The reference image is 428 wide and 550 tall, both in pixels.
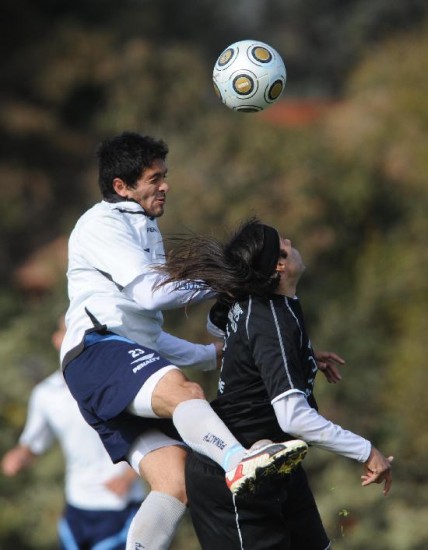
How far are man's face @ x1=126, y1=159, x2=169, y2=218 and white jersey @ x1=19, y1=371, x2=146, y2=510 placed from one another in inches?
109

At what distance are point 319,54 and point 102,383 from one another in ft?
78.5

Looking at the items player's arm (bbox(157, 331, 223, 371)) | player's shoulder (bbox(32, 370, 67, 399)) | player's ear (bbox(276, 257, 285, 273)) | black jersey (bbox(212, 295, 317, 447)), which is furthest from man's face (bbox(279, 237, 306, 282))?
player's shoulder (bbox(32, 370, 67, 399))

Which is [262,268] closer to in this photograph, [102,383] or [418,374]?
[102,383]

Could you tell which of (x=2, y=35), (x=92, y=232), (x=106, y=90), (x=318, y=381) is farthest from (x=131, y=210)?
(x=2, y=35)

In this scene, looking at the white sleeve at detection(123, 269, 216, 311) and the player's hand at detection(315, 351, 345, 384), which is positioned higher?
the white sleeve at detection(123, 269, 216, 311)

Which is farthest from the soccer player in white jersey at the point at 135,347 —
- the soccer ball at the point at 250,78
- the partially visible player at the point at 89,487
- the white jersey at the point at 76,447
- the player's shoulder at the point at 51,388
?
the player's shoulder at the point at 51,388

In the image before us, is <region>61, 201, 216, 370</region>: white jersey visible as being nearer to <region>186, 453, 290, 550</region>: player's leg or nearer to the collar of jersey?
the collar of jersey

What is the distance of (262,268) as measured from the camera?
184 inches

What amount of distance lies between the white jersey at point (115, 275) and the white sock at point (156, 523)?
2.36 ft

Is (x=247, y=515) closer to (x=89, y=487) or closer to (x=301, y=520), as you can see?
(x=301, y=520)

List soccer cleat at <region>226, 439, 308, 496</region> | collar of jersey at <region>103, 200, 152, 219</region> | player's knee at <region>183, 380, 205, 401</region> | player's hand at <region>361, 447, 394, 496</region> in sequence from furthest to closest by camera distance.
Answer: collar of jersey at <region>103, 200, 152, 219</region> < player's knee at <region>183, 380, 205, 401</region> < player's hand at <region>361, 447, 394, 496</region> < soccer cleat at <region>226, 439, 308, 496</region>

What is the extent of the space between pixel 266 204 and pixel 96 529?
6.85 metres

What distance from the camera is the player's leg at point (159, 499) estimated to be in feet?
15.6

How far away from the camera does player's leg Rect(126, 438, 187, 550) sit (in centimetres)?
474
